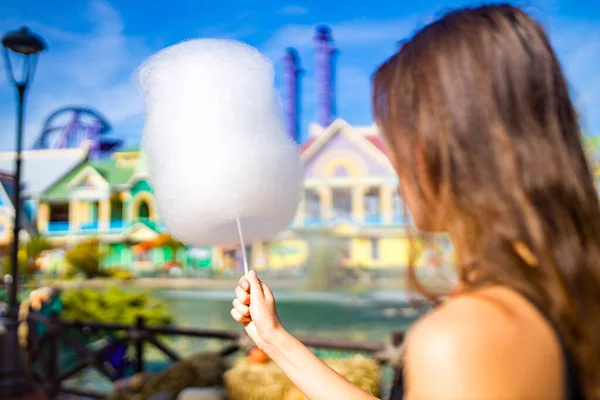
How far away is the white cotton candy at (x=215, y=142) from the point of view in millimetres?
1345

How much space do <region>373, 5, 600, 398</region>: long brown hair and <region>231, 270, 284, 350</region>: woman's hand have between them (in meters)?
0.47

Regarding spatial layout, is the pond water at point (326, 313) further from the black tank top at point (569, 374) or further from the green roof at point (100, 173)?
the green roof at point (100, 173)

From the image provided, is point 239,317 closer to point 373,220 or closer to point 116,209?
point 373,220

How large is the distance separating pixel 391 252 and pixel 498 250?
2191 centimetres

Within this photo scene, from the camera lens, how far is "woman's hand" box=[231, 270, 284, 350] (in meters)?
1.02

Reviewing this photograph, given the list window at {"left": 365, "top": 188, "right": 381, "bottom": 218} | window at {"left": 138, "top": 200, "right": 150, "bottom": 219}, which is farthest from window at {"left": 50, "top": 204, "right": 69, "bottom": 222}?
window at {"left": 365, "top": 188, "right": 381, "bottom": 218}

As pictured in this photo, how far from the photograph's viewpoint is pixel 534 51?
665 millimetres

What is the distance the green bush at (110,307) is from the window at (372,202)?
1514cm

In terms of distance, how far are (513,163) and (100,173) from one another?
2810cm

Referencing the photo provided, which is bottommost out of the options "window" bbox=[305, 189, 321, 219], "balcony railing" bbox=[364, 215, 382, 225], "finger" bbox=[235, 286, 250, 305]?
"finger" bbox=[235, 286, 250, 305]

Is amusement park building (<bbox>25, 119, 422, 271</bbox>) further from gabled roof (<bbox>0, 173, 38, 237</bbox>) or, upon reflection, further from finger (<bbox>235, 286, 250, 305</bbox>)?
finger (<bbox>235, 286, 250, 305</bbox>)

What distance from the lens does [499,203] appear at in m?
0.62

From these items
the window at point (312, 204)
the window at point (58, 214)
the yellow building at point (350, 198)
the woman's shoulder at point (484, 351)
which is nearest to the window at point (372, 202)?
the yellow building at point (350, 198)

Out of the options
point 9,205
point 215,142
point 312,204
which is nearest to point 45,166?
point 9,205
